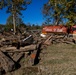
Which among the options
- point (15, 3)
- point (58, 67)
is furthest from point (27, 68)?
point (15, 3)

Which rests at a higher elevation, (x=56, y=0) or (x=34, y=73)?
(x=56, y=0)

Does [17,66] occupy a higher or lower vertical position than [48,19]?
lower

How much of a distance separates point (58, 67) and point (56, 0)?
2278cm

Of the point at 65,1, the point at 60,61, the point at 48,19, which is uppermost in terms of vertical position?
the point at 65,1

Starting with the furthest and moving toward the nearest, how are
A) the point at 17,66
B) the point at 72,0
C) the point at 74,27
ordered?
the point at 72,0, the point at 74,27, the point at 17,66

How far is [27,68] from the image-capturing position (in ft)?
25.5

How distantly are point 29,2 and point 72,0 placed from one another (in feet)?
30.3

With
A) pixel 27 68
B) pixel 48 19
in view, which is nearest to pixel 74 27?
pixel 48 19

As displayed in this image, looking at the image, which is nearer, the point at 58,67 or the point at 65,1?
the point at 58,67

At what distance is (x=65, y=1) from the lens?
28656 mm

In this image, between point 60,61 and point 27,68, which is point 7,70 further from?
point 60,61

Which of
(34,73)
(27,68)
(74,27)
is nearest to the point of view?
(34,73)

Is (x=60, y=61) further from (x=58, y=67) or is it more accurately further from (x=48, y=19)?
(x=48, y=19)

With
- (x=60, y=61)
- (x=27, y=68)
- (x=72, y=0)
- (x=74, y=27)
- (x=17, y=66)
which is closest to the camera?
(x=27, y=68)
